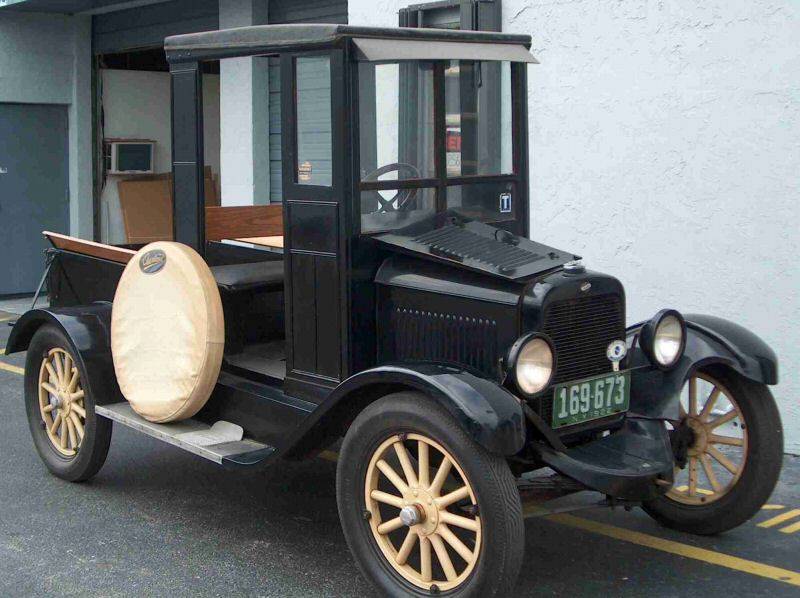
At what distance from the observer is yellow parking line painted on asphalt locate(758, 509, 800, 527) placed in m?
4.97

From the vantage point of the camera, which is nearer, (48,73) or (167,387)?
(167,387)

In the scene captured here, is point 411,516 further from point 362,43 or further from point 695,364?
point 362,43

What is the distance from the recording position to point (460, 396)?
12.1 ft

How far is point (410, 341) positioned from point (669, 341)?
1056 mm

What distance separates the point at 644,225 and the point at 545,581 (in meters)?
3.04

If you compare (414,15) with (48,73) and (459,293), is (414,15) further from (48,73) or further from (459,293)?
(48,73)

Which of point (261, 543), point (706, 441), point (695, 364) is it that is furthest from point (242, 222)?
point (706, 441)

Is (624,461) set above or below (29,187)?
below

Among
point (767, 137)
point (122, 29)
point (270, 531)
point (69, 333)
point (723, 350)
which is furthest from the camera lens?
point (122, 29)

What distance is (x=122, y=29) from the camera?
476 inches

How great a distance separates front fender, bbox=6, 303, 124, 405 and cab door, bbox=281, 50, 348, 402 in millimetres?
1062

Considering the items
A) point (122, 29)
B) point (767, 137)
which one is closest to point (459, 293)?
point (767, 137)

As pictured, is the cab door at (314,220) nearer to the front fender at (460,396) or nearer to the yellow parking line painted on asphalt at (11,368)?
the front fender at (460,396)

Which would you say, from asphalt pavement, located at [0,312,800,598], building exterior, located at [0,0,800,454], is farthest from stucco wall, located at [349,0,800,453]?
asphalt pavement, located at [0,312,800,598]
